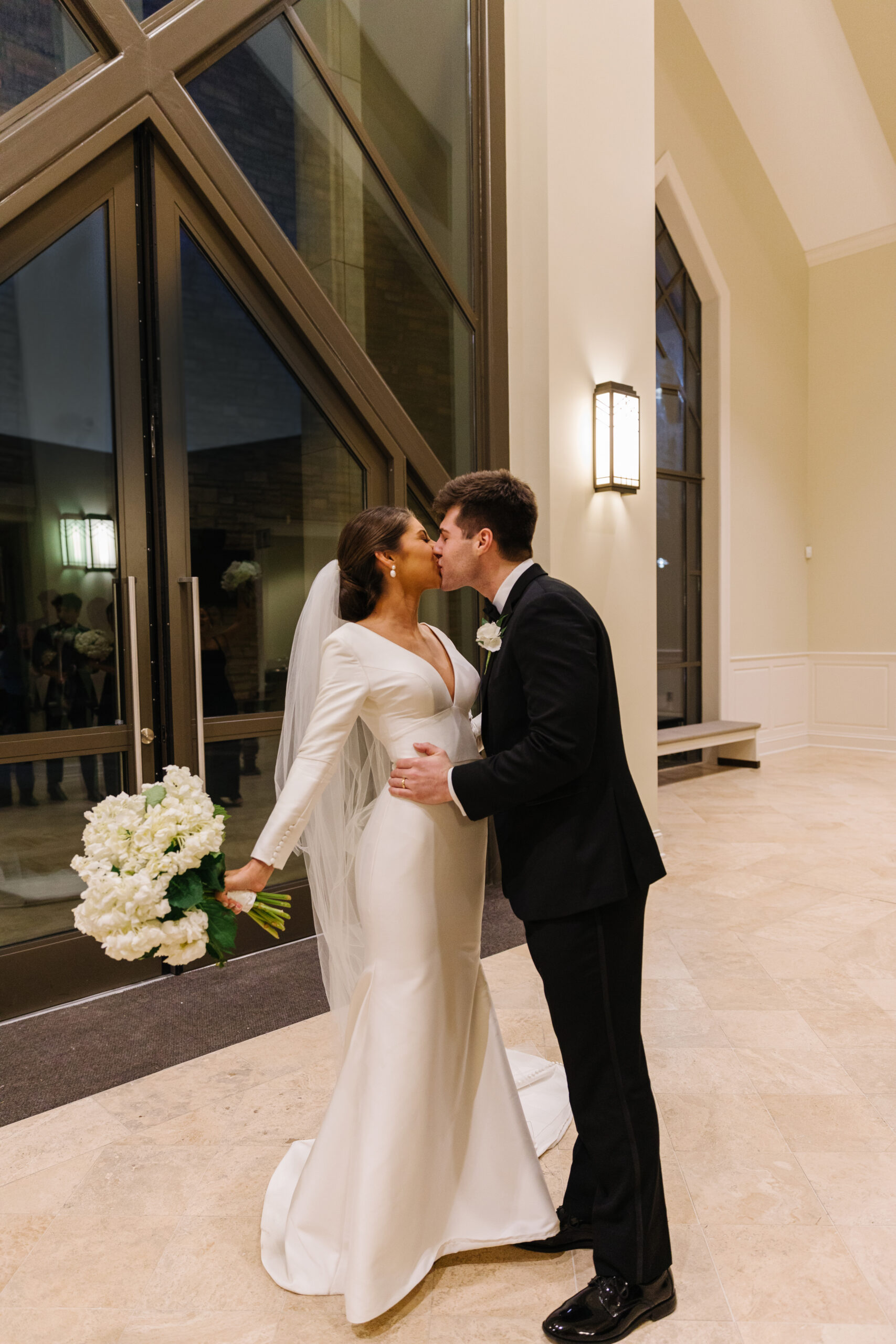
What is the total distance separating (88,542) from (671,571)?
6666mm

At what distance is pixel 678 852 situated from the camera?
5598mm

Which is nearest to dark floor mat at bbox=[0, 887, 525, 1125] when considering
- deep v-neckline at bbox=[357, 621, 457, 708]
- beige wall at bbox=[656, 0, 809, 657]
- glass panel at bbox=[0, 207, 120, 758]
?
glass panel at bbox=[0, 207, 120, 758]

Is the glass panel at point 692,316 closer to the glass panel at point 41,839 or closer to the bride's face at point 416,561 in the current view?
the glass panel at point 41,839

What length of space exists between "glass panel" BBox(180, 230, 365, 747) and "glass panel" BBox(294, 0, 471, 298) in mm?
1307

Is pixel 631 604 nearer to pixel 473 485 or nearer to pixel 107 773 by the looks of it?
pixel 107 773

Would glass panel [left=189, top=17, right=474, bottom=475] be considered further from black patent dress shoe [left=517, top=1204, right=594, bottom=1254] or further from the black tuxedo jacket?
black patent dress shoe [left=517, top=1204, right=594, bottom=1254]

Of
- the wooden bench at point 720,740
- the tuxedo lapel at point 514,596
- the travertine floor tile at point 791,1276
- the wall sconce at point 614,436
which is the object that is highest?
the wall sconce at point 614,436

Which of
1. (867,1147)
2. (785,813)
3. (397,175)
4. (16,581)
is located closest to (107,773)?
(16,581)

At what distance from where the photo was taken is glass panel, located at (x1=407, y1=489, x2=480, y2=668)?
4.67 metres

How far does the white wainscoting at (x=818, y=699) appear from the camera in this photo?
952cm

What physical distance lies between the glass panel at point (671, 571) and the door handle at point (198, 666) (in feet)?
19.8

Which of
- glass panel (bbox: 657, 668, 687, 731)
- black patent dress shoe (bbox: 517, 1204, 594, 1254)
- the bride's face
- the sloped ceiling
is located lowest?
black patent dress shoe (bbox: 517, 1204, 594, 1254)

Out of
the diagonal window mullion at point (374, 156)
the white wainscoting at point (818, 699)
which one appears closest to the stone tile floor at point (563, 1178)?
the diagonal window mullion at point (374, 156)

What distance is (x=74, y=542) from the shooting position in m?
3.50
